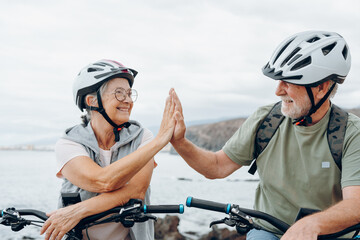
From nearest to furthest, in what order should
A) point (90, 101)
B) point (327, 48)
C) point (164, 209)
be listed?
point (164, 209) → point (327, 48) → point (90, 101)

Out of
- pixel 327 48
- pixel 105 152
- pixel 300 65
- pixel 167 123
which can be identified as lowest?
pixel 105 152

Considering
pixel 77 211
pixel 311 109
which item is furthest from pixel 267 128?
pixel 77 211

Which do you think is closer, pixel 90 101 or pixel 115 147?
pixel 115 147

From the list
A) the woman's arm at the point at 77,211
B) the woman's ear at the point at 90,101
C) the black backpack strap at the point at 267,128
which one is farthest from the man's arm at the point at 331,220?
the woman's ear at the point at 90,101

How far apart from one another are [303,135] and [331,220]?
886 millimetres

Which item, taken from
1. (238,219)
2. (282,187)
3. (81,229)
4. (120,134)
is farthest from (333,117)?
(81,229)

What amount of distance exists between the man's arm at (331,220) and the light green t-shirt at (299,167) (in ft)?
0.39

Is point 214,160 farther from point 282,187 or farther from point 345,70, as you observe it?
point 345,70

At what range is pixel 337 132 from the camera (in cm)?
337

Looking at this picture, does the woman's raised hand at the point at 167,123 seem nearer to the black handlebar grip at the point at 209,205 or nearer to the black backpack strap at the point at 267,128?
the black handlebar grip at the point at 209,205

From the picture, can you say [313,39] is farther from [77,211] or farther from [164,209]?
[77,211]

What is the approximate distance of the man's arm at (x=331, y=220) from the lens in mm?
2729

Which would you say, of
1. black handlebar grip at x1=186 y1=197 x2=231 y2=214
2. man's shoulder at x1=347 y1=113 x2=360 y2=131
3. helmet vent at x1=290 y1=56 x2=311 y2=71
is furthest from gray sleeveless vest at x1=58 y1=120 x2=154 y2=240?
man's shoulder at x1=347 y1=113 x2=360 y2=131

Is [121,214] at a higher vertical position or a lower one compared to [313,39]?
lower
